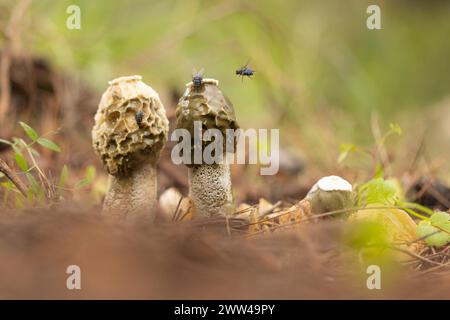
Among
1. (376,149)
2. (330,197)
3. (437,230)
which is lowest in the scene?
(437,230)

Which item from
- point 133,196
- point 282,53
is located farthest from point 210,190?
point 282,53

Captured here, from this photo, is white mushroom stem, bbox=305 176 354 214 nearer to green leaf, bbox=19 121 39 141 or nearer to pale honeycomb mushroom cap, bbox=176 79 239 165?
pale honeycomb mushroom cap, bbox=176 79 239 165

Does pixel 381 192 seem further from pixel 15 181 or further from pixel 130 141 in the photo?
pixel 15 181

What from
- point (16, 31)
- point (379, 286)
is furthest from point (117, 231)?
point (16, 31)

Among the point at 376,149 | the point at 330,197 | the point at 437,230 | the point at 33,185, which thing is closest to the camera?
the point at 437,230

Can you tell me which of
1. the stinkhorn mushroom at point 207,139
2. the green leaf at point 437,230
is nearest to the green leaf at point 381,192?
the green leaf at point 437,230

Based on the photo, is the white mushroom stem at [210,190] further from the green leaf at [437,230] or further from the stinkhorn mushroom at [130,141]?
the green leaf at [437,230]
